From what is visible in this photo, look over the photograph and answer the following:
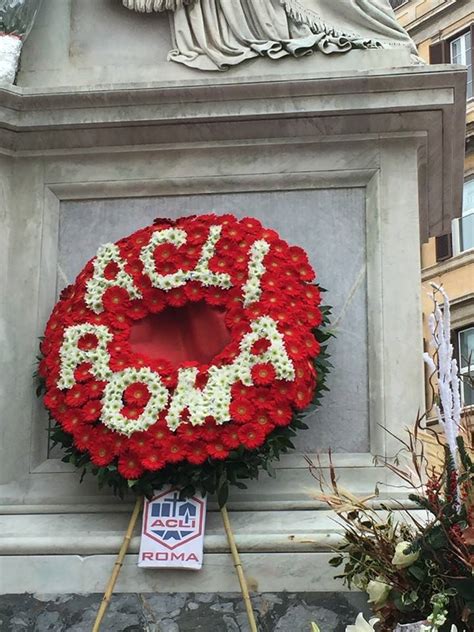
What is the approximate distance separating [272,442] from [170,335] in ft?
2.92

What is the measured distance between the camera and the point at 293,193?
20.2 ft

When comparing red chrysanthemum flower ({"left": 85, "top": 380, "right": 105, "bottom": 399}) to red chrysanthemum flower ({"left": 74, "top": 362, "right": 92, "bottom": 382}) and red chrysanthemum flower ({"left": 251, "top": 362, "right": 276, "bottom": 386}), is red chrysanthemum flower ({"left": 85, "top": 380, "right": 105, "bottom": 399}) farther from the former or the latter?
red chrysanthemum flower ({"left": 251, "top": 362, "right": 276, "bottom": 386})

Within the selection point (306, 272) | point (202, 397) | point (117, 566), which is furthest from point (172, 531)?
point (306, 272)

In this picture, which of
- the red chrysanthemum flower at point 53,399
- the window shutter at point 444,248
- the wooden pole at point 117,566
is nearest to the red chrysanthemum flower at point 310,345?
the wooden pole at point 117,566

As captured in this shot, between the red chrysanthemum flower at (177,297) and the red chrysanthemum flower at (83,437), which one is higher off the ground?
the red chrysanthemum flower at (177,297)

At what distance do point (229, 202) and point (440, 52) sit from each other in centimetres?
1824

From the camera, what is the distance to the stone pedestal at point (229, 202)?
564 centimetres

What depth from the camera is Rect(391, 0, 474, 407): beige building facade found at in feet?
68.1

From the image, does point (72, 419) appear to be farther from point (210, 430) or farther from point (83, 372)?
point (210, 430)

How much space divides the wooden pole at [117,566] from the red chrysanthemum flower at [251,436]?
24.2 inches

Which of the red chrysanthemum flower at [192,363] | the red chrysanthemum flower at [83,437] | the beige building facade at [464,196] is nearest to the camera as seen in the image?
the red chrysanthemum flower at [192,363]

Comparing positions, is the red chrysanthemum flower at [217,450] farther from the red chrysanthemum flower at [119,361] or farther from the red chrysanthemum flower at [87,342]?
the red chrysanthemum flower at [87,342]

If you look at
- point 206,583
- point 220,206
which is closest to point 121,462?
point 206,583

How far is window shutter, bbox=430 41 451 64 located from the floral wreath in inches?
724
